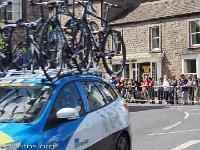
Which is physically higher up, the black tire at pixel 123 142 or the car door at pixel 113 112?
the car door at pixel 113 112

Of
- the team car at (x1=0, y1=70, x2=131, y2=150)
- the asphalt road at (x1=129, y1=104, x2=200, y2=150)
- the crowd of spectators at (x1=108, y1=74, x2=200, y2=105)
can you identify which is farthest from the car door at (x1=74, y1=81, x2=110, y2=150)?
the crowd of spectators at (x1=108, y1=74, x2=200, y2=105)

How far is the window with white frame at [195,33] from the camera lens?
31.6 m

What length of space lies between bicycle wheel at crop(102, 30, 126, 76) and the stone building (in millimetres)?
22349

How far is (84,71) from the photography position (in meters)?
6.84

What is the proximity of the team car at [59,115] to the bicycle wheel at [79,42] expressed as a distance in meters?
0.52

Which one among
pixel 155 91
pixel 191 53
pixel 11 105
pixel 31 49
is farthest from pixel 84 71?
pixel 191 53

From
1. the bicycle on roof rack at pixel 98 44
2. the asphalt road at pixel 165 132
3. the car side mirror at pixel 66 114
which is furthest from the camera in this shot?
the asphalt road at pixel 165 132

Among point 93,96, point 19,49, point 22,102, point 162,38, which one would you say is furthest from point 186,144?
point 162,38


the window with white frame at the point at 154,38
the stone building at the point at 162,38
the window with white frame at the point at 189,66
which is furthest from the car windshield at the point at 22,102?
the window with white frame at the point at 154,38

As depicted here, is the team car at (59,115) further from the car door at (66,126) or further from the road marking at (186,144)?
the road marking at (186,144)

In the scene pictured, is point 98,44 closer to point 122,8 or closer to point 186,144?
point 186,144

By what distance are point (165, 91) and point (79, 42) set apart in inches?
748

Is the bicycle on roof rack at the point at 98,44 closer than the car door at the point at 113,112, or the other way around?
the car door at the point at 113,112

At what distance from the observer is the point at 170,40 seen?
33156 mm
